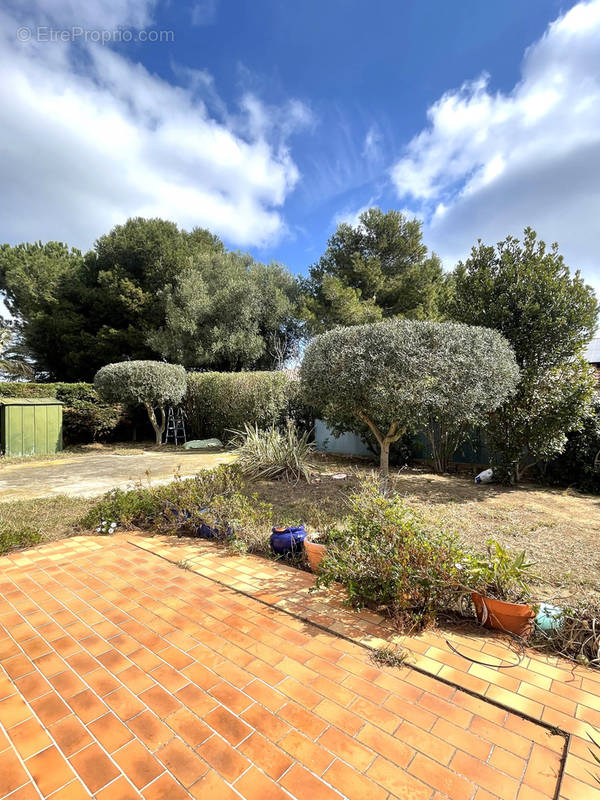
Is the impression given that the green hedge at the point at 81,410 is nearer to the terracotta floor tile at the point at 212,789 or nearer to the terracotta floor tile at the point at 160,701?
the terracotta floor tile at the point at 160,701

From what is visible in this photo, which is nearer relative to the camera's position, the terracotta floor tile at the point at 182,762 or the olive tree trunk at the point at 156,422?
the terracotta floor tile at the point at 182,762

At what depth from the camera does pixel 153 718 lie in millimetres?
1488

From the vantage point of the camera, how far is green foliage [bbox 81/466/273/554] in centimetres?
338

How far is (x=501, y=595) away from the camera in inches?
84.1

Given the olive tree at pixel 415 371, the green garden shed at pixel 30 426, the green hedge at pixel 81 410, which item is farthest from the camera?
the green hedge at pixel 81 410

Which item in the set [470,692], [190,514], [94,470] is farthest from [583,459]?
[94,470]

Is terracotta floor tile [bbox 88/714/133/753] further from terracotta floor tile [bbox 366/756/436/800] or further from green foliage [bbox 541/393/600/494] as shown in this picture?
green foliage [bbox 541/393/600/494]

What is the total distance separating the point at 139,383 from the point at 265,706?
981 cm

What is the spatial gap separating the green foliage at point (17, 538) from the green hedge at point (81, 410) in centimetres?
797

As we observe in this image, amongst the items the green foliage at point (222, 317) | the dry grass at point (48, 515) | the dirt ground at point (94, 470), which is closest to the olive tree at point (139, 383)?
the dirt ground at point (94, 470)

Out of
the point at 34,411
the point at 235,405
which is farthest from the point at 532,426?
the point at 34,411

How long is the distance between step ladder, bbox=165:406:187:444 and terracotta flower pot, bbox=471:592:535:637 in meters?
10.7

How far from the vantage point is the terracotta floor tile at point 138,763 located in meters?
1.25

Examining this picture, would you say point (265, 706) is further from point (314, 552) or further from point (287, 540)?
point (287, 540)
